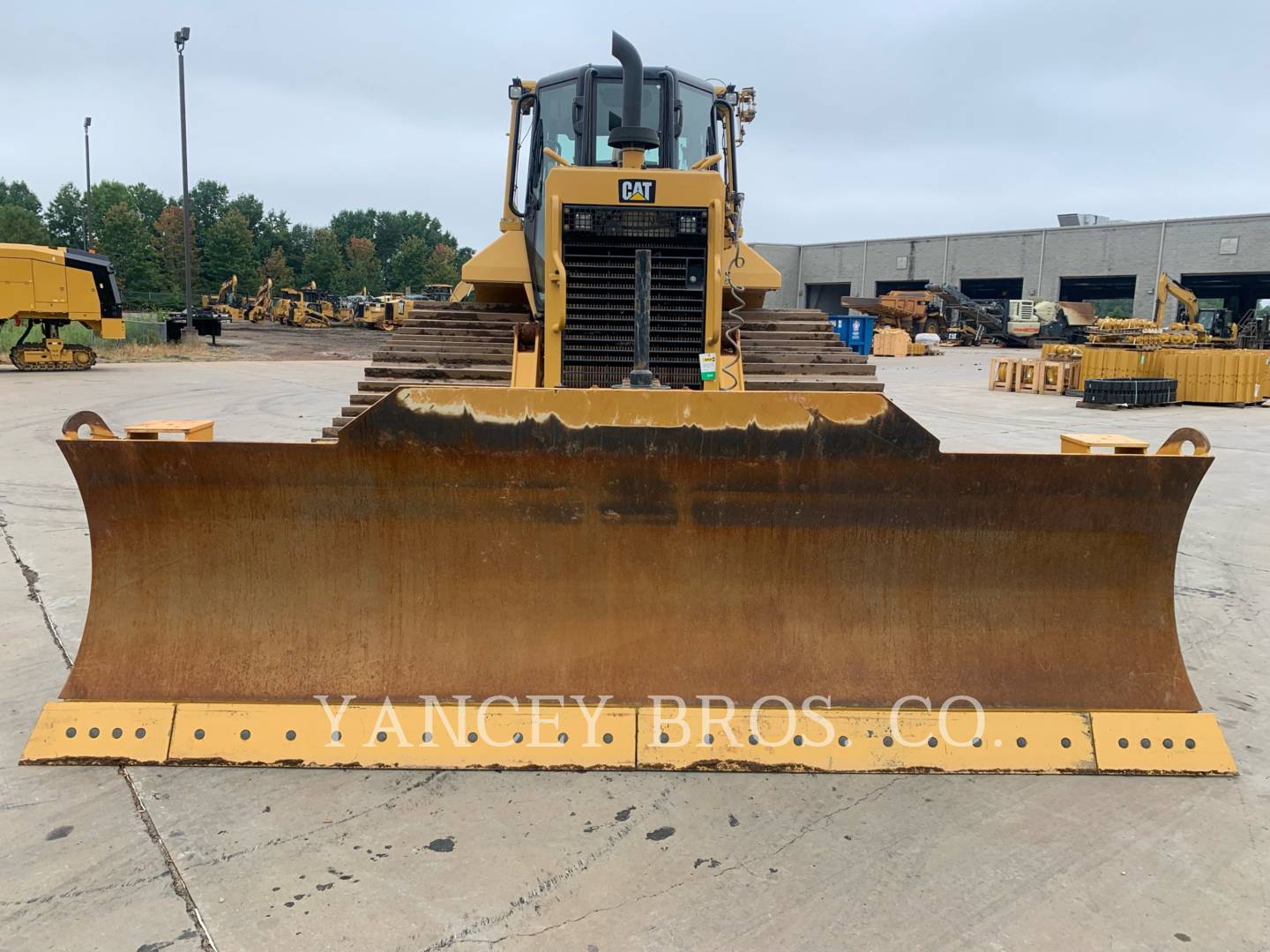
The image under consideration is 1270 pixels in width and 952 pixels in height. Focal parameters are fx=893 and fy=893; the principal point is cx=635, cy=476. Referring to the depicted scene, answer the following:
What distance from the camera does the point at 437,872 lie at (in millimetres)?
2514

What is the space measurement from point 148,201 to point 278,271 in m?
21.5

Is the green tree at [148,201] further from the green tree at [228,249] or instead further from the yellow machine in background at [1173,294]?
the yellow machine in background at [1173,294]

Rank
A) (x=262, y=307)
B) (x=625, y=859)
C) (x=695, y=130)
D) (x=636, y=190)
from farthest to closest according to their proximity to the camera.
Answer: (x=262, y=307)
(x=695, y=130)
(x=636, y=190)
(x=625, y=859)

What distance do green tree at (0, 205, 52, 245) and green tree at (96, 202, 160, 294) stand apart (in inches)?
206

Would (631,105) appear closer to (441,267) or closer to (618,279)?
(618,279)

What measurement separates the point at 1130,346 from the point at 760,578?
66.5 feet

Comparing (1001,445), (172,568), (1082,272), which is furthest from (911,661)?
(1082,272)

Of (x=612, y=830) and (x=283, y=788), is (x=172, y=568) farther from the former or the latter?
(x=612, y=830)

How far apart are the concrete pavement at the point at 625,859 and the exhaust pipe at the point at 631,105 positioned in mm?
3284

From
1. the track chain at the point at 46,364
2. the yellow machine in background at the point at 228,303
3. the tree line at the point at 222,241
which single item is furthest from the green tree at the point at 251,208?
the track chain at the point at 46,364

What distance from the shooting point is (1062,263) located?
49.5 m

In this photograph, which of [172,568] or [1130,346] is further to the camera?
[1130,346]

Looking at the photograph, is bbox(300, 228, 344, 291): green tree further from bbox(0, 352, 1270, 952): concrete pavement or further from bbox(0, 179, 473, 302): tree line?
bbox(0, 352, 1270, 952): concrete pavement

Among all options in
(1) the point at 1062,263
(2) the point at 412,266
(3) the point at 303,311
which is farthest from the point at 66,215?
(1) the point at 1062,263
